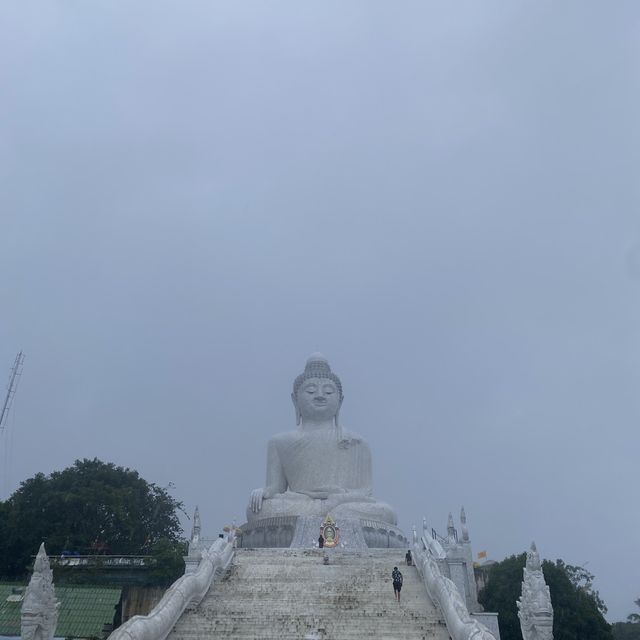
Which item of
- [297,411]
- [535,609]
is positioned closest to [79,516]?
[297,411]

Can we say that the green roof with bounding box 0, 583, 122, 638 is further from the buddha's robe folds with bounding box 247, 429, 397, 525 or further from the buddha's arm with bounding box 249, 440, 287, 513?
the buddha's arm with bounding box 249, 440, 287, 513

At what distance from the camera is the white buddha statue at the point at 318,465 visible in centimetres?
2659

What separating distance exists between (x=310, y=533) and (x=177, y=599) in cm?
1074

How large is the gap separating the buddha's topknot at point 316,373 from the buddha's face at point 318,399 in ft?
0.85

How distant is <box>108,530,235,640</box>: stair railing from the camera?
462 inches

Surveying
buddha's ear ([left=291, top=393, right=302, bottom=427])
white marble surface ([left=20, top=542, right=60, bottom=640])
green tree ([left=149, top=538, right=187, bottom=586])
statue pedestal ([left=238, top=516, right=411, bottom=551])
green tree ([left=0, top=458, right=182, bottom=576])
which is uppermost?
buddha's ear ([left=291, top=393, right=302, bottom=427])

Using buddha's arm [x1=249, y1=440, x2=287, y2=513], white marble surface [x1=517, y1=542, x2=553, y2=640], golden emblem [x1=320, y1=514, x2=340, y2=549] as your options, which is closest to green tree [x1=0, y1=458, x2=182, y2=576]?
buddha's arm [x1=249, y1=440, x2=287, y2=513]

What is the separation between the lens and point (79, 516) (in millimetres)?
31625

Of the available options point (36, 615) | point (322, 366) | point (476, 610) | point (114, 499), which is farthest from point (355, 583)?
point (114, 499)

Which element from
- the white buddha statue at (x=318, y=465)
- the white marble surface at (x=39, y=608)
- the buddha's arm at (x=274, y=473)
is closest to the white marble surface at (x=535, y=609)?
the white marble surface at (x=39, y=608)

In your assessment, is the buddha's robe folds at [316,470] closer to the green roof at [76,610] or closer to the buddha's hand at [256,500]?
the buddha's hand at [256,500]

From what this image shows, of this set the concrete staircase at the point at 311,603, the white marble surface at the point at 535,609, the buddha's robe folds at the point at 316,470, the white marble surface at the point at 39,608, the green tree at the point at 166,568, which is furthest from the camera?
the buddha's robe folds at the point at 316,470

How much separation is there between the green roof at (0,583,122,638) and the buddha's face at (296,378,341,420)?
11.3 m

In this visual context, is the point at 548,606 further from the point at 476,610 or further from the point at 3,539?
the point at 3,539
